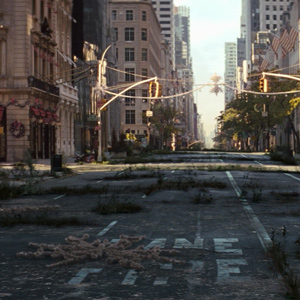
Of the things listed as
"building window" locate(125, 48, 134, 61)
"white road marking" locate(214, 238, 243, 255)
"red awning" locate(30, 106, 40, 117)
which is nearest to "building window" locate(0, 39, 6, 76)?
"red awning" locate(30, 106, 40, 117)

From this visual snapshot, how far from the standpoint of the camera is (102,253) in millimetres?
9875

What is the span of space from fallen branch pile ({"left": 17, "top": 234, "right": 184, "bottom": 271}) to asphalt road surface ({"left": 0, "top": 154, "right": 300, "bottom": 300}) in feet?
0.11

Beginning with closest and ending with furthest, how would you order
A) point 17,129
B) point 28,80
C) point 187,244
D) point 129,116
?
point 187,244, point 17,129, point 28,80, point 129,116

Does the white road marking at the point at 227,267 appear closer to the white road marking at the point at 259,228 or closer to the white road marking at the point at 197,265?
the white road marking at the point at 197,265

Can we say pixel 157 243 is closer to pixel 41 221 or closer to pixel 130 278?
pixel 130 278

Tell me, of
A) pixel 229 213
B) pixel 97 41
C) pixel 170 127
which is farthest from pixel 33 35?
pixel 170 127

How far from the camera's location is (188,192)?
22031 mm

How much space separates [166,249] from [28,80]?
153ft

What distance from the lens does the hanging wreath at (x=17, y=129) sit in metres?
54.7

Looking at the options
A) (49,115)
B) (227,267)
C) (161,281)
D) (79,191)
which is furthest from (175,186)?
(49,115)

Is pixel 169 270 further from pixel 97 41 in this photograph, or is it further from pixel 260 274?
pixel 97 41

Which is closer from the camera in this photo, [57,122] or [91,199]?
[91,199]

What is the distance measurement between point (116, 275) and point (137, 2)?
144 metres

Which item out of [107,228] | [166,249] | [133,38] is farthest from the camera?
[133,38]
